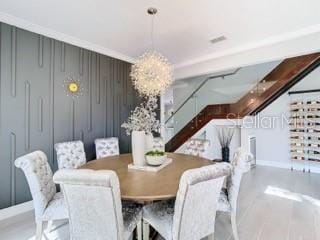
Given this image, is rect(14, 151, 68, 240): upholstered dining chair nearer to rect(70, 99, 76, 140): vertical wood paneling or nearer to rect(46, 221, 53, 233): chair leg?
rect(46, 221, 53, 233): chair leg


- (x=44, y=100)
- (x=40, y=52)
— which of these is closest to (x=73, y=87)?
(x=44, y=100)

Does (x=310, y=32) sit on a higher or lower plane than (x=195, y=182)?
higher

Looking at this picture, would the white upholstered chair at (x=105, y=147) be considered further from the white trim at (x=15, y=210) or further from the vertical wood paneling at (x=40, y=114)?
the white trim at (x=15, y=210)

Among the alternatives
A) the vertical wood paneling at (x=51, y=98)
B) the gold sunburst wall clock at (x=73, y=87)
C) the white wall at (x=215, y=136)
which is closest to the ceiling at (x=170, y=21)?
the vertical wood paneling at (x=51, y=98)

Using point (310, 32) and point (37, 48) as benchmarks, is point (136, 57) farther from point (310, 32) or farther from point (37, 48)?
point (310, 32)

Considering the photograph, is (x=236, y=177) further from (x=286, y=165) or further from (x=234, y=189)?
(x=286, y=165)

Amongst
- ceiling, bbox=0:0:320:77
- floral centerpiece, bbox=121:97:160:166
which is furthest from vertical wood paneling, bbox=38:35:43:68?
floral centerpiece, bbox=121:97:160:166

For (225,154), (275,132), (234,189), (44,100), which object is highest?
(44,100)

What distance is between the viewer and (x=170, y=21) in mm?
2756

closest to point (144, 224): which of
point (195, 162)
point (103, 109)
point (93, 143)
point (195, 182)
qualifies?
point (195, 182)

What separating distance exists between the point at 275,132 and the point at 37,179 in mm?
5630

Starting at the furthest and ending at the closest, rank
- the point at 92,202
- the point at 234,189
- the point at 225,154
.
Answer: the point at 225,154
the point at 234,189
the point at 92,202

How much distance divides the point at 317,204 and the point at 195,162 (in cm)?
214

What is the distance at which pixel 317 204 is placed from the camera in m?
2.90
